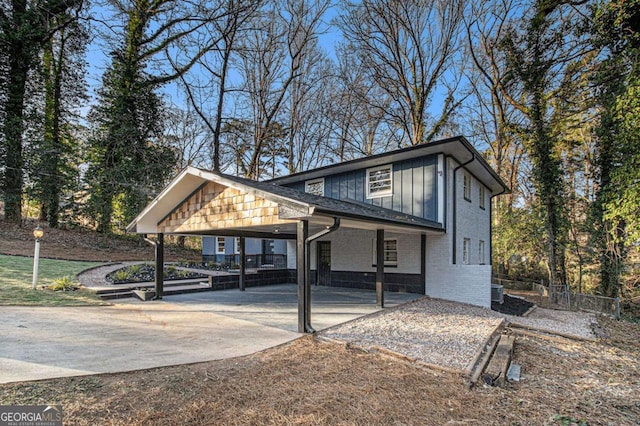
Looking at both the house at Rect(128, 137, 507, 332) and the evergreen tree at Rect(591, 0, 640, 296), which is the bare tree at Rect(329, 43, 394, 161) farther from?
the evergreen tree at Rect(591, 0, 640, 296)

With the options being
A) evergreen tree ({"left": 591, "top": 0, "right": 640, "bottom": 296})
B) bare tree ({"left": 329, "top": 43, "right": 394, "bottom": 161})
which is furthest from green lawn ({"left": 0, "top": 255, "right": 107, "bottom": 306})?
evergreen tree ({"left": 591, "top": 0, "right": 640, "bottom": 296})

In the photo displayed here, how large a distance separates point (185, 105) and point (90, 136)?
5814 mm

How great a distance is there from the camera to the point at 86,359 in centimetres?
450

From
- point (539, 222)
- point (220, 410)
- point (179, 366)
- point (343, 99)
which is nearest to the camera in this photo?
point (220, 410)

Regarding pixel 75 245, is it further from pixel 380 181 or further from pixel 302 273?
pixel 302 273

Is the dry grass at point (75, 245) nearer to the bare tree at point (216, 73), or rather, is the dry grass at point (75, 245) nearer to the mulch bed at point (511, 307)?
the bare tree at point (216, 73)

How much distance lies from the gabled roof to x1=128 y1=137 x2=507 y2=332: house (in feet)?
0.11

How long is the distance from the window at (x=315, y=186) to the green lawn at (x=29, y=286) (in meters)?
8.39

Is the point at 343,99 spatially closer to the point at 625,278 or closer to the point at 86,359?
the point at 625,278

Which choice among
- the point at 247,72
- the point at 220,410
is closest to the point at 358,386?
the point at 220,410

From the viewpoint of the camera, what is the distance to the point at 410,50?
17609 mm

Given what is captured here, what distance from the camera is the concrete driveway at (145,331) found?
4383mm

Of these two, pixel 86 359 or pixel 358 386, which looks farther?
pixel 86 359

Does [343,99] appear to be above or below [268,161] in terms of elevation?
above
